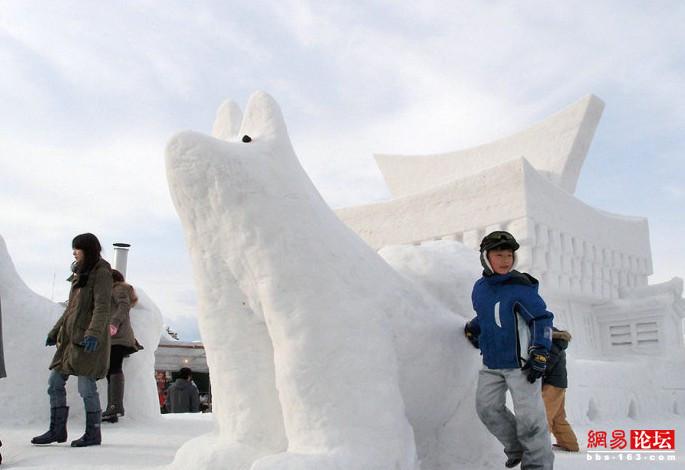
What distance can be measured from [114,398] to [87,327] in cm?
155

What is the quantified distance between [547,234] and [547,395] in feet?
13.9

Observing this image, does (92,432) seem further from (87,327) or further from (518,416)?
(518,416)

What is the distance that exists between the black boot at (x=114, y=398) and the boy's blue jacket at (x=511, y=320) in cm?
334

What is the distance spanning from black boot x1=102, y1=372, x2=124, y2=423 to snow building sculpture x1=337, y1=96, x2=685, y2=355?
4.78 metres

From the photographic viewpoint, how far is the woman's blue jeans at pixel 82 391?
11.1 feet

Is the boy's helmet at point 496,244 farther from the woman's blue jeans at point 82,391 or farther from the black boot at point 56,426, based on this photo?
the black boot at point 56,426

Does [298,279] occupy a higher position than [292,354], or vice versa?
[298,279]

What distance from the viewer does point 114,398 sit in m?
4.68

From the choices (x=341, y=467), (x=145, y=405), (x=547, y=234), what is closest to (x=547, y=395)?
(x=341, y=467)

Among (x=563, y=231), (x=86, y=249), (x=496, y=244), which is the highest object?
(x=563, y=231)

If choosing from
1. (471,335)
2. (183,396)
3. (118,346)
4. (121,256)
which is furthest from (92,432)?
(121,256)

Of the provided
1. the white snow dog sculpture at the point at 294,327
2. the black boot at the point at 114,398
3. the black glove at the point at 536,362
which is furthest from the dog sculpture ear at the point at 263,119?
the black boot at the point at 114,398

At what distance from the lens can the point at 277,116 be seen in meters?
2.50

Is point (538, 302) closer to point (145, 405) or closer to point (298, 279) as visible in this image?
point (298, 279)
